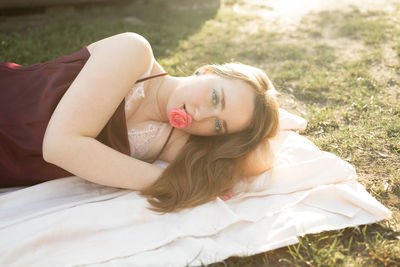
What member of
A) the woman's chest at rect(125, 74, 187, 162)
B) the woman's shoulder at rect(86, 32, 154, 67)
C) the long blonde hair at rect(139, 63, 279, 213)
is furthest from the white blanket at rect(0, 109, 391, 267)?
the woman's shoulder at rect(86, 32, 154, 67)

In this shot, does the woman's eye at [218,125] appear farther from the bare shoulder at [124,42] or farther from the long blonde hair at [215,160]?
the bare shoulder at [124,42]

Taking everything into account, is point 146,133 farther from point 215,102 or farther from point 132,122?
point 215,102

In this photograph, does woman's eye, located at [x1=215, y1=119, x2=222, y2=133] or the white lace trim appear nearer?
woman's eye, located at [x1=215, y1=119, x2=222, y2=133]

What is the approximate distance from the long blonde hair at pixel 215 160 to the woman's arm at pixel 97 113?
254mm

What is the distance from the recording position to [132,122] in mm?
3074

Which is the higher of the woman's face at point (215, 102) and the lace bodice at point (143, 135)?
the woman's face at point (215, 102)

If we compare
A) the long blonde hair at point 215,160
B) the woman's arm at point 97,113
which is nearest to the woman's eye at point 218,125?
the long blonde hair at point 215,160

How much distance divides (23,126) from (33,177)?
45 centimetres

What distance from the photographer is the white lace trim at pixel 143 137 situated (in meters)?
3.05

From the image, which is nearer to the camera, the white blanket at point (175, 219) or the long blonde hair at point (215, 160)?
the white blanket at point (175, 219)

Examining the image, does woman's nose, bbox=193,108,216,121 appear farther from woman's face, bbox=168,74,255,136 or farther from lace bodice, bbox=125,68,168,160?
lace bodice, bbox=125,68,168,160

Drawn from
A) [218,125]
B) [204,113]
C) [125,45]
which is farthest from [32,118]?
[218,125]

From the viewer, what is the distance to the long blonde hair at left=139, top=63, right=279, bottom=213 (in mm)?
2838

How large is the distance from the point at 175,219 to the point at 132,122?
870mm
